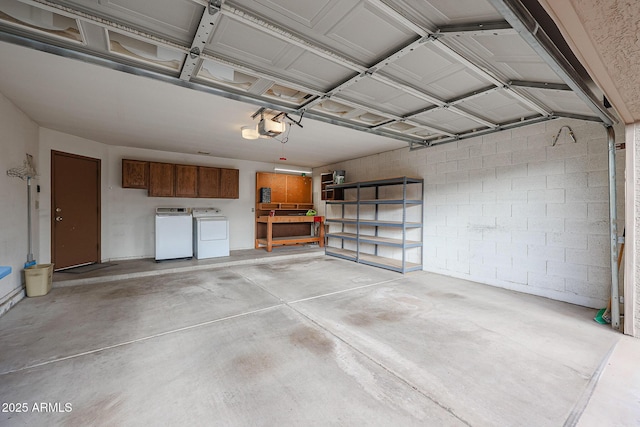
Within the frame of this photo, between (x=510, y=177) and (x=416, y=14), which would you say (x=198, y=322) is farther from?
(x=510, y=177)

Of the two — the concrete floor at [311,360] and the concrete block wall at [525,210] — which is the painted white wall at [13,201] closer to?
the concrete floor at [311,360]

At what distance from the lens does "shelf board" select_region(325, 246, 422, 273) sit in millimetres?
5303

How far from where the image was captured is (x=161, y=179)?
6047 millimetres

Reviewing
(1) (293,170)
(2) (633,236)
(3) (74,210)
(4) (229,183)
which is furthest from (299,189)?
(2) (633,236)

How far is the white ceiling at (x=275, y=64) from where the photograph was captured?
176 cm

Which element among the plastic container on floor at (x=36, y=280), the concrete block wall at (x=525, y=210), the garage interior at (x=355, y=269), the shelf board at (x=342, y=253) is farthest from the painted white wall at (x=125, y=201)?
the concrete block wall at (x=525, y=210)

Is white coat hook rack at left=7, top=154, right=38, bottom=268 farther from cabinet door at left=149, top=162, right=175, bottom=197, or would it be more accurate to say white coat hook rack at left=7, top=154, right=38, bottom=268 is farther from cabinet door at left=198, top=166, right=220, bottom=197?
cabinet door at left=198, top=166, right=220, bottom=197

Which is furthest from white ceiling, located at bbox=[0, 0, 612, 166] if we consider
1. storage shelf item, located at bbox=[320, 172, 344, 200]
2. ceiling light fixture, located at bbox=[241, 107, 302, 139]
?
storage shelf item, located at bbox=[320, 172, 344, 200]

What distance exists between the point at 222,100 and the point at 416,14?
95.1 inches

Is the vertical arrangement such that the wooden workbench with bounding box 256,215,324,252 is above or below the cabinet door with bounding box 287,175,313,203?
below

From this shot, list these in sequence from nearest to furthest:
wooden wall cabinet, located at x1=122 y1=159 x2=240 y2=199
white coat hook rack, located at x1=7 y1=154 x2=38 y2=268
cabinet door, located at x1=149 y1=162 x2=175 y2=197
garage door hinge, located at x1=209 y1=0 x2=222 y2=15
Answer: garage door hinge, located at x1=209 y1=0 x2=222 y2=15 → white coat hook rack, located at x1=7 y1=154 x2=38 y2=268 → wooden wall cabinet, located at x1=122 y1=159 x2=240 y2=199 → cabinet door, located at x1=149 y1=162 x2=175 y2=197

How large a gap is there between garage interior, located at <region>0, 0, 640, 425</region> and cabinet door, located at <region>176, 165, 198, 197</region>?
1.22m

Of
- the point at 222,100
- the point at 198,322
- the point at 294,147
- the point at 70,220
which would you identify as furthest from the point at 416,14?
the point at 70,220

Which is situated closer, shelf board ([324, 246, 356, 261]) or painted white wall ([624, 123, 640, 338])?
painted white wall ([624, 123, 640, 338])
